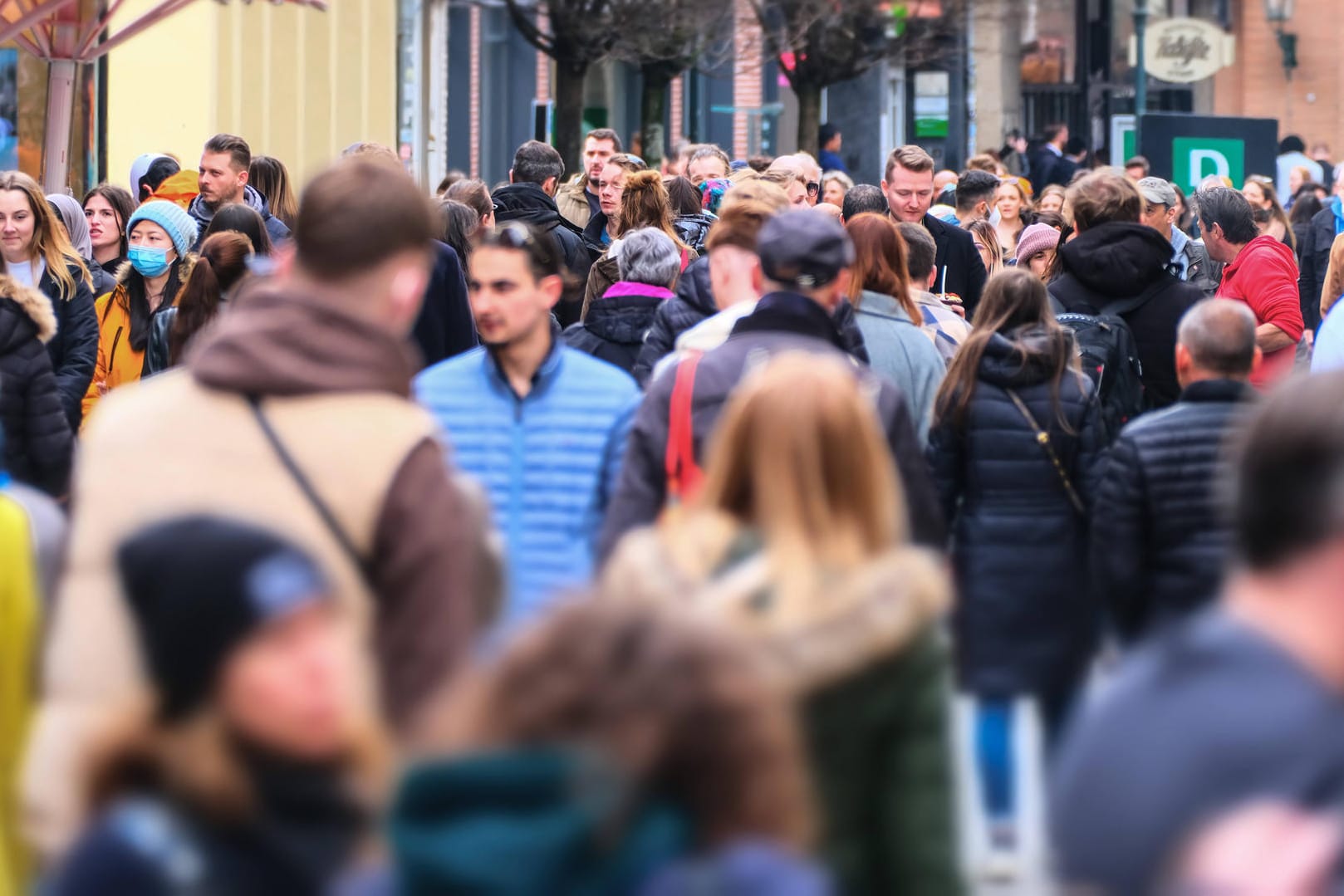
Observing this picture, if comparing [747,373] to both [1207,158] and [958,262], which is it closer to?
[958,262]

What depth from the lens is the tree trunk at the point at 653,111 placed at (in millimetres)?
25859

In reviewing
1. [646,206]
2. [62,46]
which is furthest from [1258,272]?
[62,46]

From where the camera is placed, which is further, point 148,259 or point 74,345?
point 148,259

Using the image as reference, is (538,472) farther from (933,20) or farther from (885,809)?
(933,20)

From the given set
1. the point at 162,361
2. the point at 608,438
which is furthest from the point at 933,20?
the point at 608,438

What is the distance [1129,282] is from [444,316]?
2727 mm

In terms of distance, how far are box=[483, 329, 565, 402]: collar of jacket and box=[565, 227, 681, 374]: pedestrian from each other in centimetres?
235

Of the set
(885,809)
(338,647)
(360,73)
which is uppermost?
(360,73)

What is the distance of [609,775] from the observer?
2098 mm

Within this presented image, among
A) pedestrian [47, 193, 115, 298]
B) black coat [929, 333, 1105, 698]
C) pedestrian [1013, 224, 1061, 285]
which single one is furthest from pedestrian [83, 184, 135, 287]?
black coat [929, 333, 1105, 698]

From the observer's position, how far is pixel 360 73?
26750mm

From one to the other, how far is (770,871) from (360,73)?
999 inches

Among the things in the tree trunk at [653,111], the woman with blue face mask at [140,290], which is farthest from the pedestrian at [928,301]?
the tree trunk at [653,111]

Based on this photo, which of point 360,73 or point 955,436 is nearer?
point 955,436
